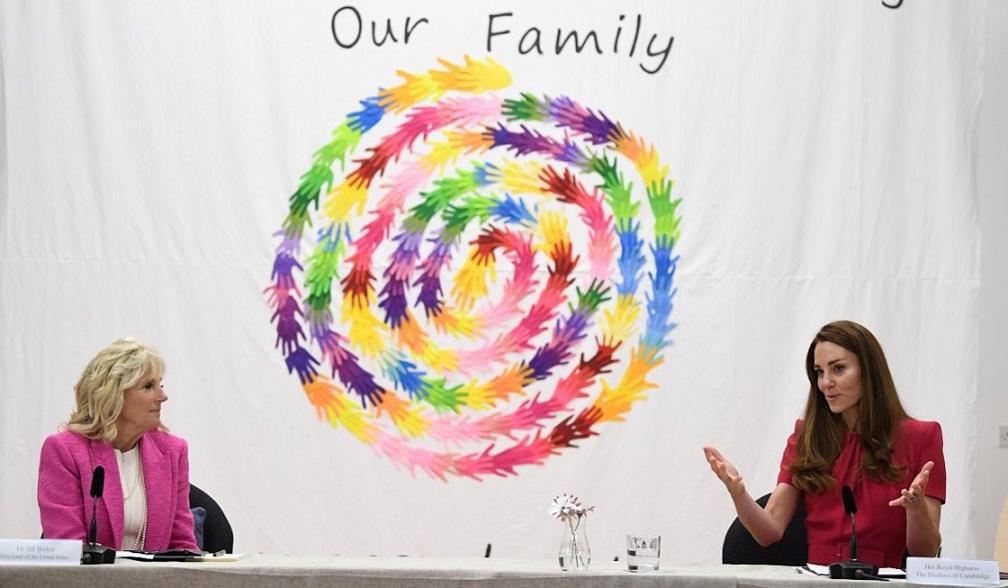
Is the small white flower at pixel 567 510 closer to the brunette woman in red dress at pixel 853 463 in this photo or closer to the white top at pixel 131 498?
the brunette woman in red dress at pixel 853 463

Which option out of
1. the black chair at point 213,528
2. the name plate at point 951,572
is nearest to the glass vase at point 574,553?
the name plate at point 951,572

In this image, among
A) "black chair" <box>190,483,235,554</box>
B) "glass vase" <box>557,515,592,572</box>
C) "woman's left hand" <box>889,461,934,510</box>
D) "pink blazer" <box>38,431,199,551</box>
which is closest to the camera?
"glass vase" <box>557,515,592,572</box>

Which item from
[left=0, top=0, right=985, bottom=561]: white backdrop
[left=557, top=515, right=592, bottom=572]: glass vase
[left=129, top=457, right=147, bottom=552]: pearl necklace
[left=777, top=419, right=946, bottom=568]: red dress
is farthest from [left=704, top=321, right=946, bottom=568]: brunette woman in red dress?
[left=129, top=457, right=147, bottom=552]: pearl necklace

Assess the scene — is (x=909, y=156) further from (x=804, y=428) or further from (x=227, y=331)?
(x=227, y=331)

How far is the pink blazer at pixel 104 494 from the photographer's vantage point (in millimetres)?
3271

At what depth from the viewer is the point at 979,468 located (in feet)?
14.9

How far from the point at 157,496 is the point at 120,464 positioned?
0.52 ft

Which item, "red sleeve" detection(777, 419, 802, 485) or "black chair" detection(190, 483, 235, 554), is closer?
"red sleeve" detection(777, 419, 802, 485)

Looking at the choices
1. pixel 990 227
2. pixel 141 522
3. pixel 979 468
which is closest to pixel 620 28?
pixel 990 227

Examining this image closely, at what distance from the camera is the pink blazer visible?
3271mm

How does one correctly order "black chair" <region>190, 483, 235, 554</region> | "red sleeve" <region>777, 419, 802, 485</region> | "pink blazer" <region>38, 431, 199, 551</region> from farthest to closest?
"black chair" <region>190, 483, 235, 554</region>
"red sleeve" <region>777, 419, 802, 485</region>
"pink blazer" <region>38, 431, 199, 551</region>

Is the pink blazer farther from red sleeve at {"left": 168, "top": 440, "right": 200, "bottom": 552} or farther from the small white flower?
the small white flower

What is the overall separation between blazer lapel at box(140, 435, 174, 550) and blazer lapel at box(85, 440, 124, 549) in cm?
8

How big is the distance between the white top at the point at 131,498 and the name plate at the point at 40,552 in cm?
69
